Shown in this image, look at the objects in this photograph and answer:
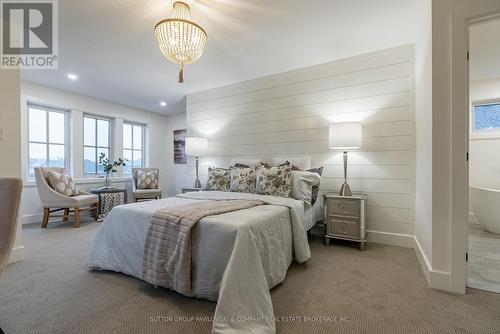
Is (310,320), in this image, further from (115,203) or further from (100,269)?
(115,203)

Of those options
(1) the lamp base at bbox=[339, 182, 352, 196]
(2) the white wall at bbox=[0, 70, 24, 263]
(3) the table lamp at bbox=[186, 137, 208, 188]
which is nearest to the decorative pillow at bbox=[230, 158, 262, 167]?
(3) the table lamp at bbox=[186, 137, 208, 188]

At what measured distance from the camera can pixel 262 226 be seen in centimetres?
176

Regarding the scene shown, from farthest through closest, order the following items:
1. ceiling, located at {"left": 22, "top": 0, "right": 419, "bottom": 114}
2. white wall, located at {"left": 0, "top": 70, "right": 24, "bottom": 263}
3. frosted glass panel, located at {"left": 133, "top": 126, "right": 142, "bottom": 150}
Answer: frosted glass panel, located at {"left": 133, "top": 126, "right": 142, "bottom": 150}
white wall, located at {"left": 0, "top": 70, "right": 24, "bottom": 263}
ceiling, located at {"left": 22, "top": 0, "right": 419, "bottom": 114}

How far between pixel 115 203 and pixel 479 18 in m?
5.31

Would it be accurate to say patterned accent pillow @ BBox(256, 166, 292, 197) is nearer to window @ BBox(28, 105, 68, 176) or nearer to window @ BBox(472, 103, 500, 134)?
window @ BBox(472, 103, 500, 134)

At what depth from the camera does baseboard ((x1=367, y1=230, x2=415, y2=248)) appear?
278 centimetres

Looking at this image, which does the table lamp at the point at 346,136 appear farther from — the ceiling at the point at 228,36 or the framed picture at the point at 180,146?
the framed picture at the point at 180,146

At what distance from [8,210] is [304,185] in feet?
8.12

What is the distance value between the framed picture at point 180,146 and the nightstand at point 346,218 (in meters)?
4.15

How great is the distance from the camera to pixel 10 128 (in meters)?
2.38

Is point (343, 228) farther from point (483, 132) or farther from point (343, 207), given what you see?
point (483, 132)

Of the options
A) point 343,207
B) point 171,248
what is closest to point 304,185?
point 343,207

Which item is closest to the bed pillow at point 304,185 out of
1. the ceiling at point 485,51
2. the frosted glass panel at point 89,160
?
the ceiling at point 485,51

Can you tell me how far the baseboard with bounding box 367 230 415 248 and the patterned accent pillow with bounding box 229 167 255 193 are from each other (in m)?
1.63
